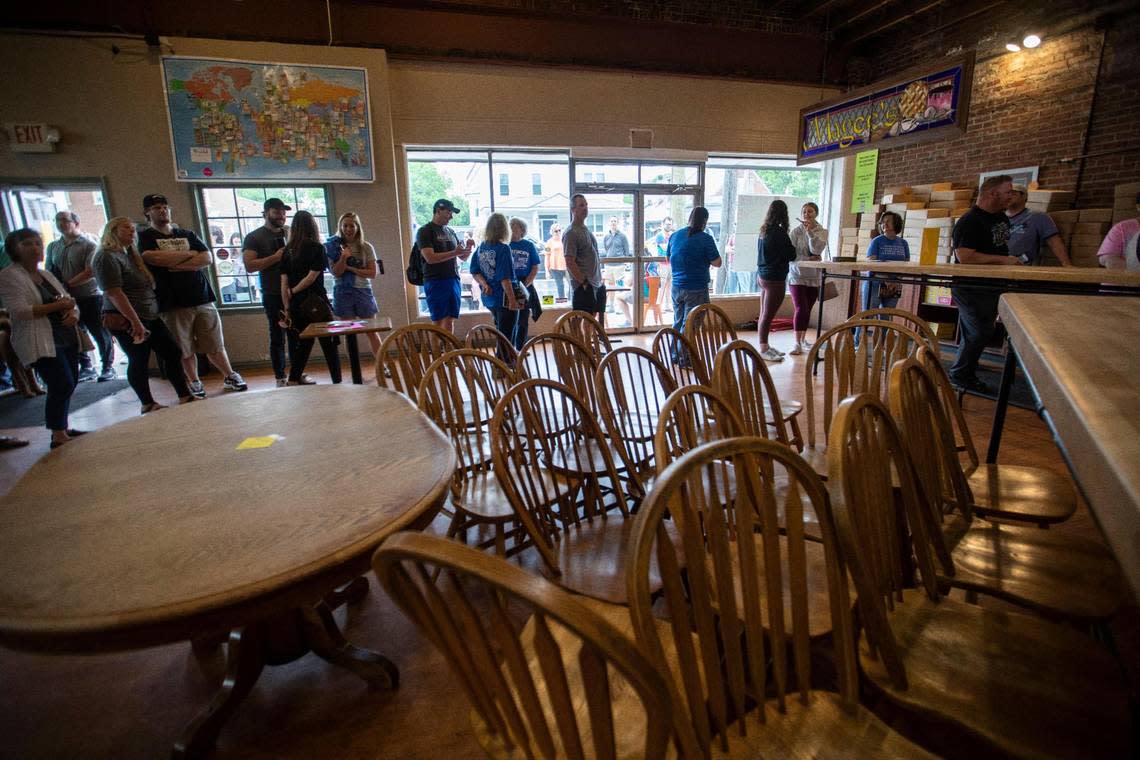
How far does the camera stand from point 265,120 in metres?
4.91

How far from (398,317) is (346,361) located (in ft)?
2.52

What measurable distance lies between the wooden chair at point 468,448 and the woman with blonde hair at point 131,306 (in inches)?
111

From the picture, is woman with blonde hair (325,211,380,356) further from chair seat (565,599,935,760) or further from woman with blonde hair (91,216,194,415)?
chair seat (565,599,935,760)

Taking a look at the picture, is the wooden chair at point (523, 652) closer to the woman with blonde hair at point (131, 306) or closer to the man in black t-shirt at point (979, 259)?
the woman with blonde hair at point (131, 306)

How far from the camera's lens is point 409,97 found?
5430mm

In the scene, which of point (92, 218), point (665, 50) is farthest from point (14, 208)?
point (665, 50)

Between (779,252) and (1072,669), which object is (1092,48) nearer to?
(779,252)

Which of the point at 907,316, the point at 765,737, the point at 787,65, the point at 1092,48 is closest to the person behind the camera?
the point at 765,737

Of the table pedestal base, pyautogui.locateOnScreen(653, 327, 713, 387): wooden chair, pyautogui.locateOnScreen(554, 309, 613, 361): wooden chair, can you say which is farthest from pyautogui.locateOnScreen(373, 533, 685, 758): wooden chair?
pyautogui.locateOnScreen(554, 309, 613, 361): wooden chair

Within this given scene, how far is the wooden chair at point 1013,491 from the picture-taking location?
141 cm

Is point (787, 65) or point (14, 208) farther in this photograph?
point (787, 65)

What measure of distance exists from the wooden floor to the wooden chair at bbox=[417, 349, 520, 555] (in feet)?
1.34

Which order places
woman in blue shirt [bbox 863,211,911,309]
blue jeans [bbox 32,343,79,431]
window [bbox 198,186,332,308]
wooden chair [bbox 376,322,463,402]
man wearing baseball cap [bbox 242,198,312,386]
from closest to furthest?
wooden chair [bbox 376,322,463,402]
blue jeans [bbox 32,343,79,431]
man wearing baseball cap [bbox 242,198,312,386]
woman in blue shirt [bbox 863,211,911,309]
window [bbox 198,186,332,308]

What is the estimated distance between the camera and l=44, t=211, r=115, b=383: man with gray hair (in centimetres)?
426
